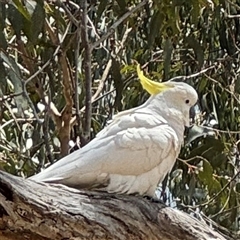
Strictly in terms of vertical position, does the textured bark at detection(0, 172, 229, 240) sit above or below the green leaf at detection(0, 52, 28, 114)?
below

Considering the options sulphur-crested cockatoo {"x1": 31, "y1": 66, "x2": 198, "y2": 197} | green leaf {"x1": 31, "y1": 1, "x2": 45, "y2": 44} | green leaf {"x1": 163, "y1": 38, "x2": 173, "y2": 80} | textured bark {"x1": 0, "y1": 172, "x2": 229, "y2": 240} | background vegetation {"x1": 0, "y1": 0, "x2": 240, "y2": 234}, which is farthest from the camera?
green leaf {"x1": 163, "y1": 38, "x2": 173, "y2": 80}

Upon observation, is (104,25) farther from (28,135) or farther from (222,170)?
(222,170)

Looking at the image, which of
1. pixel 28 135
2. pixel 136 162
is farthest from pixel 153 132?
pixel 28 135

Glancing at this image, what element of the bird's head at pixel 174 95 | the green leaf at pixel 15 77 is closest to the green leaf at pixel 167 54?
the bird's head at pixel 174 95

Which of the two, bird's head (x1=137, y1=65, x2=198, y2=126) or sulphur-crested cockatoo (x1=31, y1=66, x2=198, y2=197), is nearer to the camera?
sulphur-crested cockatoo (x1=31, y1=66, x2=198, y2=197)

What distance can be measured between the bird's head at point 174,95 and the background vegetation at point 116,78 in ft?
0.56

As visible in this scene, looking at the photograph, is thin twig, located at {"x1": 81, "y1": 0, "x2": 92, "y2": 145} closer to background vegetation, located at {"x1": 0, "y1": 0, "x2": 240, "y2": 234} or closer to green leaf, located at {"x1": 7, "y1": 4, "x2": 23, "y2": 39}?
background vegetation, located at {"x1": 0, "y1": 0, "x2": 240, "y2": 234}

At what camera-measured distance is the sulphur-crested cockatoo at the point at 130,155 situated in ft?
5.77

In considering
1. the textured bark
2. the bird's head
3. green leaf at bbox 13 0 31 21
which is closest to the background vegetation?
green leaf at bbox 13 0 31 21

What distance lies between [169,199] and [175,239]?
117 centimetres

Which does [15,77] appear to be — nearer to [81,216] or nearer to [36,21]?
[36,21]

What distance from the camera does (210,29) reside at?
2.94m

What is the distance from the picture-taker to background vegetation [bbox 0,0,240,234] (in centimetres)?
215

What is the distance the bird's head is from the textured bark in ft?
1.03
